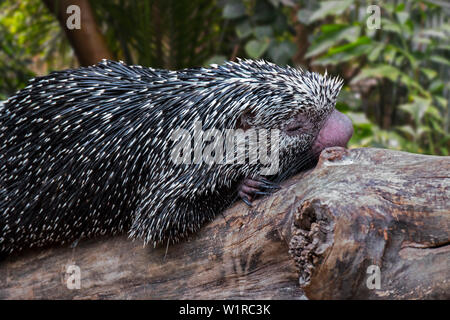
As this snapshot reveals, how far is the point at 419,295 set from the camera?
141 centimetres

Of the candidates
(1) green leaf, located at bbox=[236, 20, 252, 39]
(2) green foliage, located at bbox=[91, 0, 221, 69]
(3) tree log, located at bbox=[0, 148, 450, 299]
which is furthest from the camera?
(2) green foliage, located at bbox=[91, 0, 221, 69]

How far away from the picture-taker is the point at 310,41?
4.00 meters

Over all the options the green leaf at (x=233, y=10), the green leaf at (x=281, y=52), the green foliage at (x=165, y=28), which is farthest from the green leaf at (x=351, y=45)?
the green foliage at (x=165, y=28)

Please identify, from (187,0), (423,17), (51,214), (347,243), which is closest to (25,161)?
(51,214)

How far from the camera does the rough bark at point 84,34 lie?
12.6 feet

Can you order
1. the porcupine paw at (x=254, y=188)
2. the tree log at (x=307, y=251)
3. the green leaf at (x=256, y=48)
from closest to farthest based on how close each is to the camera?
the tree log at (x=307, y=251), the porcupine paw at (x=254, y=188), the green leaf at (x=256, y=48)

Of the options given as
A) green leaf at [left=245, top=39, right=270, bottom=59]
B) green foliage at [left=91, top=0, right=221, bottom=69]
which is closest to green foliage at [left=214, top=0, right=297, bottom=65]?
green leaf at [left=245, top=39, right=270, bottom=59]

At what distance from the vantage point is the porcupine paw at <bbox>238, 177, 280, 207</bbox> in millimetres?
1807

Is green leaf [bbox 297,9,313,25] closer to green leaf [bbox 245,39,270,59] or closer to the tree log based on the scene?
green leaf [bbox 245,39,270,59]

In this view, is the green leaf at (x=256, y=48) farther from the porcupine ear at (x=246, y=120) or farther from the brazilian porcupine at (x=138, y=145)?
the porcupine ear at (x=246, y=120)

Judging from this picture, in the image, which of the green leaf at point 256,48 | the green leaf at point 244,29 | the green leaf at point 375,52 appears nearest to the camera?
the green leaf at point 375,52

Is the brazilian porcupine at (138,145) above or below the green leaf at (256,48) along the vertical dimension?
below

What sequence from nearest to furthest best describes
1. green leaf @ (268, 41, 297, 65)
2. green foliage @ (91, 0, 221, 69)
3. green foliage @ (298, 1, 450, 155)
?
1. green foliage @ (298, 1, 450, 155)
2. green leaf @ (268, 41, 297, 65)
3. green foliage @ (91, 0, 221, 69)

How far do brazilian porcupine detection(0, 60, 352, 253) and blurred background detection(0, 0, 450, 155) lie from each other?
4.50 feet
